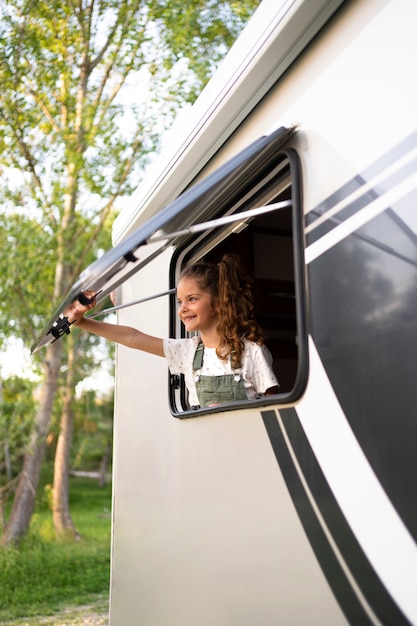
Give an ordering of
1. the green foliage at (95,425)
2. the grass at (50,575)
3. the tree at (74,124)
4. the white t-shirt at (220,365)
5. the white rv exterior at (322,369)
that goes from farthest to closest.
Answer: the green foliage at (95,425)
the tree at (74,124)
the grass at (50,575)
the white t-shirt at (220,365)
the white rv exterior at (322,369)

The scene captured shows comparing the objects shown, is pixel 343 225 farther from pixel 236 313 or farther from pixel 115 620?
pixel 115 620

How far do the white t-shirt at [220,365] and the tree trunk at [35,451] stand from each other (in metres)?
8.35

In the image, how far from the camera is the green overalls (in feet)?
8.71

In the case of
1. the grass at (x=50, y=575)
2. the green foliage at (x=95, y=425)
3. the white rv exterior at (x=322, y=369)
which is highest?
the green foliage at (x=95, y=425)

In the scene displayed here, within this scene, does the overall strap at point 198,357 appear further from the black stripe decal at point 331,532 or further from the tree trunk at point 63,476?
the tree trunk at point 63,476

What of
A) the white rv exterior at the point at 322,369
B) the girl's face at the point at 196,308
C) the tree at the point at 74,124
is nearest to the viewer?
the white rv exterior at the point at 322,369

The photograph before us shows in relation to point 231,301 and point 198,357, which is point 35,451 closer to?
point 198,357

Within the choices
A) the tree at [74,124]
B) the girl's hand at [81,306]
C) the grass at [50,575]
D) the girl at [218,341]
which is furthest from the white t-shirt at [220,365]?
the tree at [74,124]

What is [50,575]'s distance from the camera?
8.56 meters

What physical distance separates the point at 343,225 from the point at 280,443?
663 millimetres

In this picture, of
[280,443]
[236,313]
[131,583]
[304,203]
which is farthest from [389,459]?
[131,583]

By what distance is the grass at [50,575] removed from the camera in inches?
288

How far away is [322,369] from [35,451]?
10.1 meters

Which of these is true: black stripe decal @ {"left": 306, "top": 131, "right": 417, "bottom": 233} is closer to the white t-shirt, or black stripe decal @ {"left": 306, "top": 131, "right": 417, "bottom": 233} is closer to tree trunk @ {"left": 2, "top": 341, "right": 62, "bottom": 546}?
the white t-shirt
